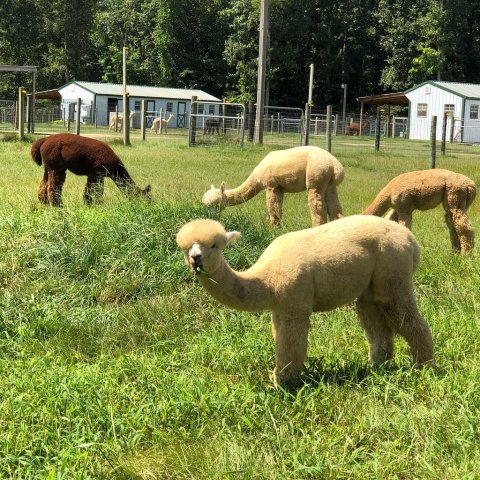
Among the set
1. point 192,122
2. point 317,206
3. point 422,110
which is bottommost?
point 317,206

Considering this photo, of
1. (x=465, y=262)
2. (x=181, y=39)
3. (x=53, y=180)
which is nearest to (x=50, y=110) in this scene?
(x=181, y=39)

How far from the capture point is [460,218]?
833 cm

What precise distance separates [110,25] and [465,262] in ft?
220

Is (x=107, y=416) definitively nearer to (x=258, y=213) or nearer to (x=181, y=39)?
(x=258, y=213)

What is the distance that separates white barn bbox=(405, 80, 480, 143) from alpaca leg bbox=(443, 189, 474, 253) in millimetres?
36221

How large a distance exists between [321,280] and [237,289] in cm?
53

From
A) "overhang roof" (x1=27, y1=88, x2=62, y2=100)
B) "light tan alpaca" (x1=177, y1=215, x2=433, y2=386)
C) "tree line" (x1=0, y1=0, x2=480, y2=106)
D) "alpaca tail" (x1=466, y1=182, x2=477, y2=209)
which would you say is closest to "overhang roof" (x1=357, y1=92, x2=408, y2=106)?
"tree line" (x1=0, y1=0, x2=480, y2=106)

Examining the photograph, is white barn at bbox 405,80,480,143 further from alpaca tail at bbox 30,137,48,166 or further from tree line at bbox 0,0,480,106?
alpaca tail at bbox 30,137,48,166

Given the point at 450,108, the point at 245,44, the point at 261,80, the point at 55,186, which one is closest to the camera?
the point at 55,186

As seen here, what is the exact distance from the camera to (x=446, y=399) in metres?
4.15

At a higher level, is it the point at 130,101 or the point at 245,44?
the point at 245,44

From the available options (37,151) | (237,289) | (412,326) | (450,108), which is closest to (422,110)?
(450,108)

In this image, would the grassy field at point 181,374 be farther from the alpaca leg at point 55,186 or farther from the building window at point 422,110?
the building window at point 422,110

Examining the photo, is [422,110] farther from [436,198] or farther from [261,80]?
[436,198]
